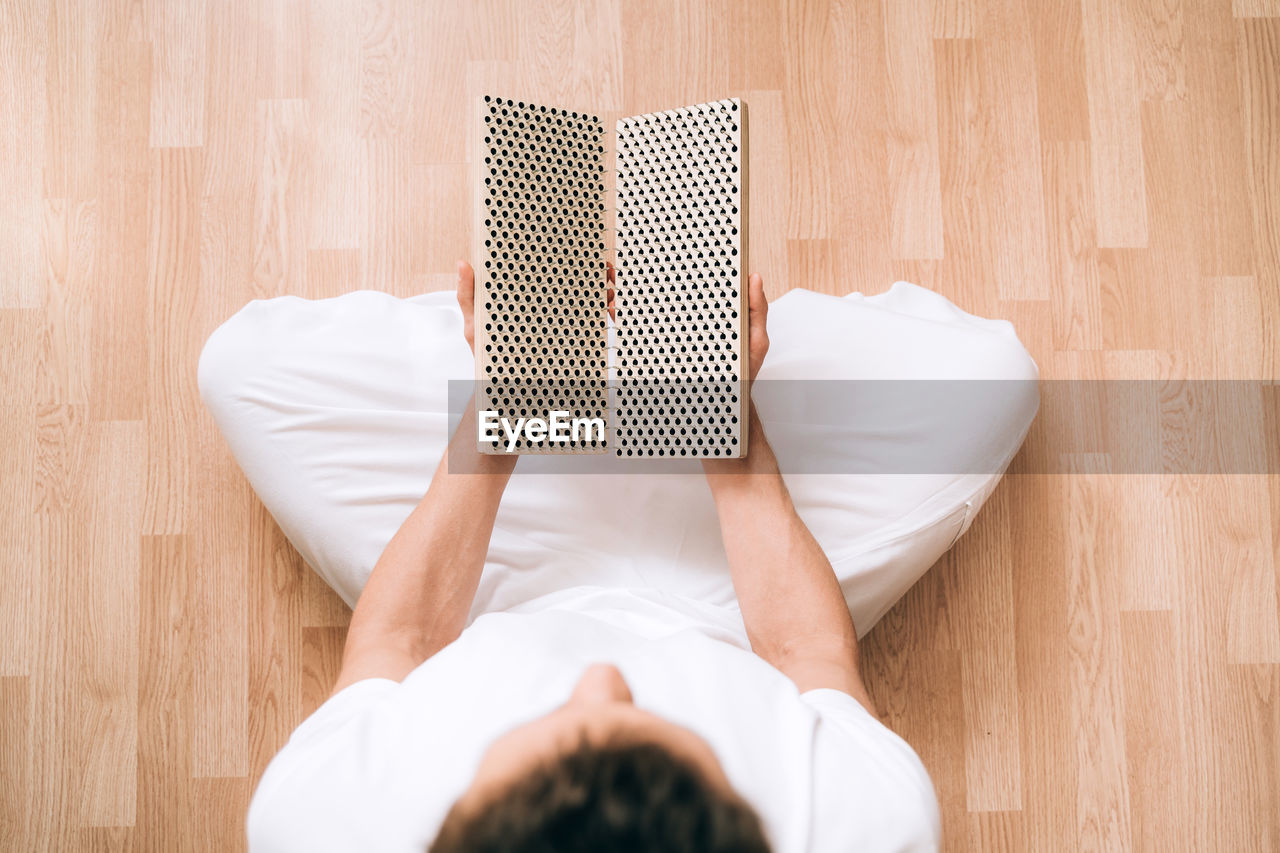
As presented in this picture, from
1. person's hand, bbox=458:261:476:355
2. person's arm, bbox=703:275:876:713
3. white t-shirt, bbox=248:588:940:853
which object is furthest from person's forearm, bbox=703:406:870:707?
person's hand, bbox=458:261:476:355

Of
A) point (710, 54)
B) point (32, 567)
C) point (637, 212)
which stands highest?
point (710, 54)

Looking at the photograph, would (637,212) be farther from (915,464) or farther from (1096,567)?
(1096,567)

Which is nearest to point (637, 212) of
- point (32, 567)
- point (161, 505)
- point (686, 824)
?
point (686, 824)

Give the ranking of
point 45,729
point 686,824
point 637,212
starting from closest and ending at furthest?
point 686,824 < point 637,212 < point 45,729

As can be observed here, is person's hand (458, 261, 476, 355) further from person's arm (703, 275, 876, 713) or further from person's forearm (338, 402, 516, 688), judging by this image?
person's arm (703, 275, 876, 713)

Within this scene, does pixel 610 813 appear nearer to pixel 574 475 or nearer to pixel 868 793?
pixel 868 793

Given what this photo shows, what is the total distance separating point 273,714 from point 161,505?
28 centimetres

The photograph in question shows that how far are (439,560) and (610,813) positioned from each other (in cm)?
40

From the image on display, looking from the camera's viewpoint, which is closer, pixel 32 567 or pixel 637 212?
pixel 637 212

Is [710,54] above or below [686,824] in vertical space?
above

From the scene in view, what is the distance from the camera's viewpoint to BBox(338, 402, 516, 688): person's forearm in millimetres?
733

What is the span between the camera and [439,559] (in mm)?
754

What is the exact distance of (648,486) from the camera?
2.71 feet
